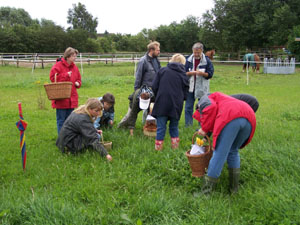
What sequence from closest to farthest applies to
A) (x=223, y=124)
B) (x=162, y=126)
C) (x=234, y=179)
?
(x=223, y=124), (x=234, y=179), (x=162, y=126)

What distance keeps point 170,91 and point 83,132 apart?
1561mm

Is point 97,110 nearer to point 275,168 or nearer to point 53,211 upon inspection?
point 53,211

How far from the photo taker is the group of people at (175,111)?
329cm

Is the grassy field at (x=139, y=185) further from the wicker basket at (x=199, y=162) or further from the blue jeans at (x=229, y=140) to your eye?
the blue jeans at (x=229, y=140)

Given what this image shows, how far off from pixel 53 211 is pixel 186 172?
187 centimetres

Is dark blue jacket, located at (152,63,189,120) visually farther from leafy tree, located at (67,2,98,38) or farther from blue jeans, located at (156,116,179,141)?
leafy tree, located at (67,2,98,38)

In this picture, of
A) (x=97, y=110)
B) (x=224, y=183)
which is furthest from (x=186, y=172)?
(x=97, y=110)

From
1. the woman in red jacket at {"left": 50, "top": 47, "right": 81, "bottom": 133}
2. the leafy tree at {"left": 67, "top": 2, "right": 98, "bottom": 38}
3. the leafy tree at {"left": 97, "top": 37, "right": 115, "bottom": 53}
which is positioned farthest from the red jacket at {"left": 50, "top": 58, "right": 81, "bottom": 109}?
the leafy tree at {"left": 67, "top": 2, "right": 98, "bottom": 38}

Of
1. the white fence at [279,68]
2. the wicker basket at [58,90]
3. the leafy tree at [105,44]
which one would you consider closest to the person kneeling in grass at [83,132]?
the wicker basket at [58,90]

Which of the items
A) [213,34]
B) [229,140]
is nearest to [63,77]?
[229,140]

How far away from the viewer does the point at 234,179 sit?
3697 millimetres

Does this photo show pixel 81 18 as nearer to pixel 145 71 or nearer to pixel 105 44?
pixel 105 44

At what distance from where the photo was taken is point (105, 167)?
168 inches

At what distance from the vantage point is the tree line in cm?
3572
